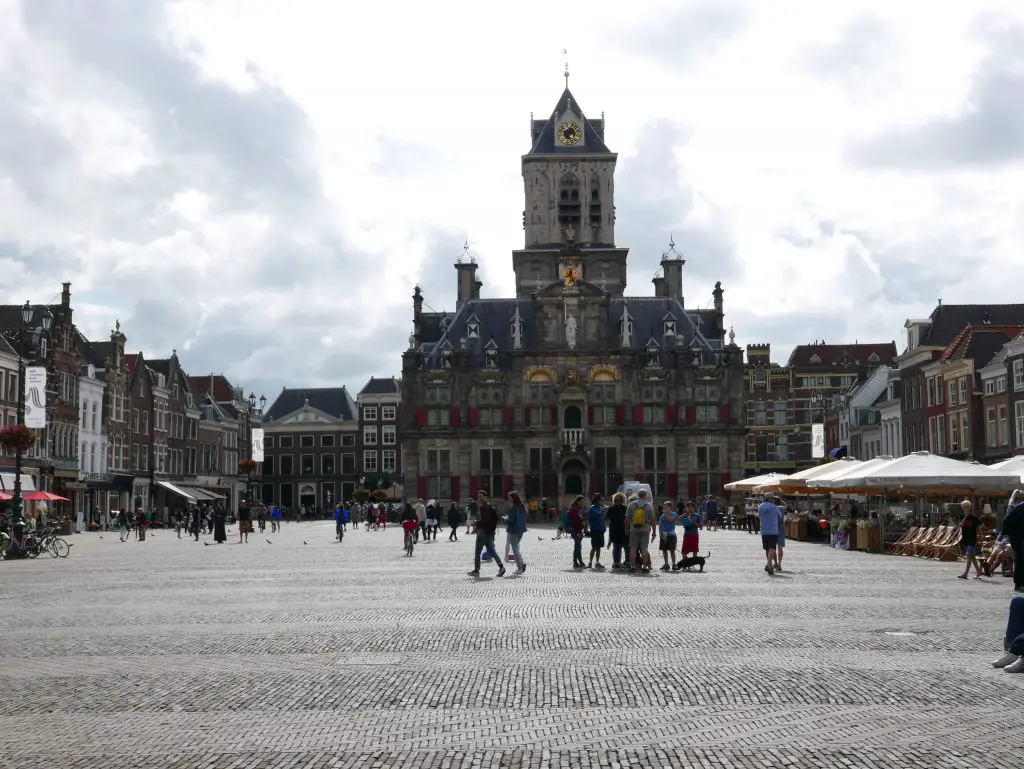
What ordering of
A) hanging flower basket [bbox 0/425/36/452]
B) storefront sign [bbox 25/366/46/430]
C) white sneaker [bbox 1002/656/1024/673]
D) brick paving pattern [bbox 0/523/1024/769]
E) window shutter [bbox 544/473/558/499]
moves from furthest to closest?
window shutter [bbox 544/473/558/499] → storefront sign [bbox 25/366/46/430] → hanging flower basket [bbox 0/425/36/452] → white sneaker [bbox 1002/656/1024/673] → brick paving pattern [bbox 0/523/1024/769]

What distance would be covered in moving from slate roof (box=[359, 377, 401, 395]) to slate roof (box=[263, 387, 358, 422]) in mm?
3110

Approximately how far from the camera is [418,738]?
992 centimetres

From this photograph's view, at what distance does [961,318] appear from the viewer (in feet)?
246

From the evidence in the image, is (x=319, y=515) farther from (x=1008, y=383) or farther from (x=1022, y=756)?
(x=1022, y=756)

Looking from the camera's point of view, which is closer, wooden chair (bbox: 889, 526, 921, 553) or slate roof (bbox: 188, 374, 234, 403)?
wooden chair (bbox: 889, 526, 921, 553)

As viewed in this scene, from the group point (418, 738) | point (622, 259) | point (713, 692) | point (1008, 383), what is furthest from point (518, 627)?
point (622, 259)

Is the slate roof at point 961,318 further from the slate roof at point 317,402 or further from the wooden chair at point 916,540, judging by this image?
the slate roof at point 317,402

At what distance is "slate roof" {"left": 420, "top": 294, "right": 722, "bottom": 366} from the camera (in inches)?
3856

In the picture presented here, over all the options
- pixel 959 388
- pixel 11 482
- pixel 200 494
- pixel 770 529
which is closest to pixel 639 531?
pixel 770 529

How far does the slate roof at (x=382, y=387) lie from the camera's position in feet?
413

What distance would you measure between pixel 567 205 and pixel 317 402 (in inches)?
1400

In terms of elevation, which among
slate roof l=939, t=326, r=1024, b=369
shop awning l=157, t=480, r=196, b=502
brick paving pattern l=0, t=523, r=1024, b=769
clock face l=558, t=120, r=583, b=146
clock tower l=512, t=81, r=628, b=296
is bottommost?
brick paving pattern l=0, t=523, r=1024, b=769

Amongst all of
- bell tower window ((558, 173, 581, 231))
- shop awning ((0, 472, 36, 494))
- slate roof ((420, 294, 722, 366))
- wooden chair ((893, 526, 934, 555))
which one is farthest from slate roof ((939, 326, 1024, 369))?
shop awning ((0, 472, 36, 494))

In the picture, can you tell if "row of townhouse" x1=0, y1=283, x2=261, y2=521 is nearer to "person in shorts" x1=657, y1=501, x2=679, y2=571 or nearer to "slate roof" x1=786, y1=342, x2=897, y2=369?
"person in shorts" x1=657, y1=501, x2=679, y2=571
